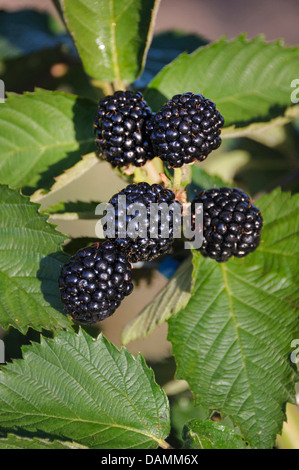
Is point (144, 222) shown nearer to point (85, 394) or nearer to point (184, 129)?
point (184, 129)

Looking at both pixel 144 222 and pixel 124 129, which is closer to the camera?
pixel 144 222

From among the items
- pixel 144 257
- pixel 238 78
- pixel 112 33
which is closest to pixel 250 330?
pixel 144 257

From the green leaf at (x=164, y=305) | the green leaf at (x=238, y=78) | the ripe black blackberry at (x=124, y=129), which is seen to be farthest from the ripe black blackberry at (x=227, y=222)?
the green leaf at (x=238, y=78)

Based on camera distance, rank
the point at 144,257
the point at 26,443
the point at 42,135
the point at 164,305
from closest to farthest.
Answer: the point at 26,443, the point at 144,257, the point at 164,305, the point at 42,135

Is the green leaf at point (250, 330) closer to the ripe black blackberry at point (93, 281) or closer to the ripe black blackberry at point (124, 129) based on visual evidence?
the ripe black blackberry at point (93, 281)

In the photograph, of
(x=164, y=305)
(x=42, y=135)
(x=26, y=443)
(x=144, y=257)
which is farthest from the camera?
(x=42, y=135)

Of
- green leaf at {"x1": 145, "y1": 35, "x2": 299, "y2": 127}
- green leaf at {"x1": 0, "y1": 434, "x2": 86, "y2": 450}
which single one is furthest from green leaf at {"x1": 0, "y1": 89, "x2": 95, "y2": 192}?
green leaf at {"x1": 0, "y1": 434, "x2": 86, "y2": 450}
